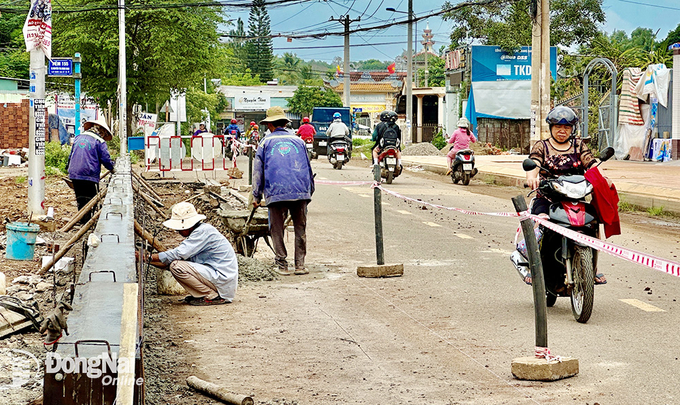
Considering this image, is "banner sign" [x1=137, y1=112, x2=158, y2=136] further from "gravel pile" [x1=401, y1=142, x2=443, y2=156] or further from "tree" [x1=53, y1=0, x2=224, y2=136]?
"gravel pile" [x1=401, y1=142, x2=443, y2=156]

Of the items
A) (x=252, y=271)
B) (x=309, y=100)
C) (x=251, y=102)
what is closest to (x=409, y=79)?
(x=252, y=271)

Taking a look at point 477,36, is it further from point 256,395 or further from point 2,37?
point 256,395

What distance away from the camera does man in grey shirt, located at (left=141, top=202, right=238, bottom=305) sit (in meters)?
8.20

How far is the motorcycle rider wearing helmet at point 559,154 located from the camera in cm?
789

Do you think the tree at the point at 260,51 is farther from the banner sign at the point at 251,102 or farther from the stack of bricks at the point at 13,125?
the stack of bricks at the point at 13,125

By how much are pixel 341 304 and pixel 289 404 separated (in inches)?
125

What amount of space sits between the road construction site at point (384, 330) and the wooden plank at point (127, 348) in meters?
0.08

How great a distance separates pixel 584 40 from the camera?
54.3 metres

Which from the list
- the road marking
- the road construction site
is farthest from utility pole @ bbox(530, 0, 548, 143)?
the road marking

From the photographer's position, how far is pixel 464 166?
2283 centimetres

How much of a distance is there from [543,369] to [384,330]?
6.08 feet

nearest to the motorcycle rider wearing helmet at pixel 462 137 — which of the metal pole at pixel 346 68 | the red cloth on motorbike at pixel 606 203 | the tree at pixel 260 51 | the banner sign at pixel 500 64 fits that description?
the red cloth on motorbike at pixel 606 203

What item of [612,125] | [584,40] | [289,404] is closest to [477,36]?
[584,40]

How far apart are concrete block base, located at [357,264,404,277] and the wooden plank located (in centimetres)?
555
